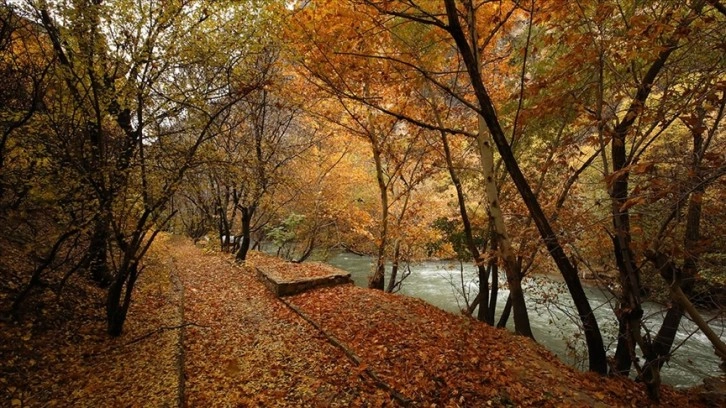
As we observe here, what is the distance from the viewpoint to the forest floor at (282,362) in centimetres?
399

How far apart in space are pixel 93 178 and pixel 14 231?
1909 millimetres

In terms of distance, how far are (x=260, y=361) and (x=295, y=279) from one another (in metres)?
3.47

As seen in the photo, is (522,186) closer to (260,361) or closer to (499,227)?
(499,227)

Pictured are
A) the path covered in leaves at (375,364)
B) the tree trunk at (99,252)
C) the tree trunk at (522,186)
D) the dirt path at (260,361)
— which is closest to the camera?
the tree trunk at (522,186)

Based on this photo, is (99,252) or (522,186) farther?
(99,252)

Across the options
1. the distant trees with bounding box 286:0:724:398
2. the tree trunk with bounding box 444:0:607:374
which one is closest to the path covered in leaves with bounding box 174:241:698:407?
the tree trunk with bounding box 444:0:607:374

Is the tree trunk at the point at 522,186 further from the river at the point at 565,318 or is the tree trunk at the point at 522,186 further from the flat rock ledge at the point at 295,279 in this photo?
the flat rock ledge at the point at 295,279

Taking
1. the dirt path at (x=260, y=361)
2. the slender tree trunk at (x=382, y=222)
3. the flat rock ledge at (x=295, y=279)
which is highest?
the slender tree trunk at (x=382, y=222)

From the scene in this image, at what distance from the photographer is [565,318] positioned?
39.0 ft

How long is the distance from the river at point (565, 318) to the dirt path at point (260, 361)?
3.37 meters

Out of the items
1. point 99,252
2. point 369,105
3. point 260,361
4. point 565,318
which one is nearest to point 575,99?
point 369,105

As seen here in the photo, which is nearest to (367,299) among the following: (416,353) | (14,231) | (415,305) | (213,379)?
(415,305)

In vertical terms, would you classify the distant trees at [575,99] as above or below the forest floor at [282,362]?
above

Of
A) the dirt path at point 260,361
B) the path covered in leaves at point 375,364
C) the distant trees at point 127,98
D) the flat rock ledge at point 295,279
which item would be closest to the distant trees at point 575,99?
the path covered in leaves at point 375,364
